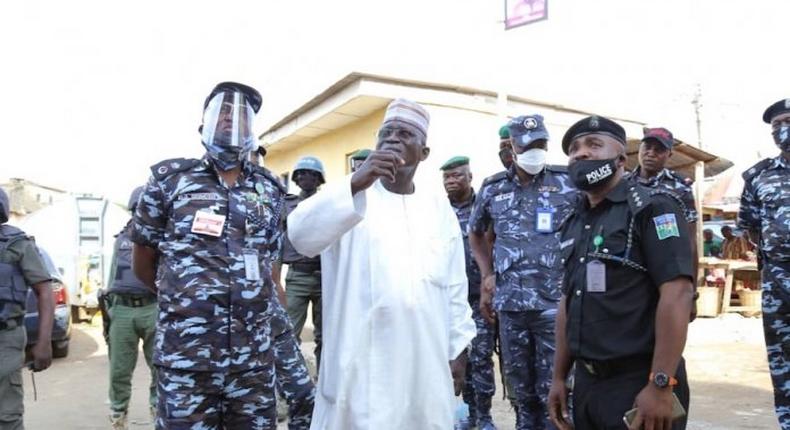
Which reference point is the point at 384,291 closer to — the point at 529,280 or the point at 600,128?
the point at 600,128

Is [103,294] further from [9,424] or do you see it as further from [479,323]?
[479,323]

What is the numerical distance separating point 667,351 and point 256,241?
1.80 meters

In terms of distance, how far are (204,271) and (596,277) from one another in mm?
1651

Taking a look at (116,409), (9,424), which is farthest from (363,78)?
(9,424)

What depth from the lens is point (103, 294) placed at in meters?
6.60

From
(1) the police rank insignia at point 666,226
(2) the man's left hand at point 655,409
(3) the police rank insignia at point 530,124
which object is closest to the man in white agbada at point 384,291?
(2) the man's left hand at point 655,409

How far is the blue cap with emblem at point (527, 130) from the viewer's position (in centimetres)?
485

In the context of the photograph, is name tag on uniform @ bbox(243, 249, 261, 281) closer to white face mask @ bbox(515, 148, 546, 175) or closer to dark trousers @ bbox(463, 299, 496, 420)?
white face mask @ bbox(515, 148, 546, 175)

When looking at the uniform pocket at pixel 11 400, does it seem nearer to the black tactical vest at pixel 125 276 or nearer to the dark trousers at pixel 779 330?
the black tactical vest at pixel 125 276

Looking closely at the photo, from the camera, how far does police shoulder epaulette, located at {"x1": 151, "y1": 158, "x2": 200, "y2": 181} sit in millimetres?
3174

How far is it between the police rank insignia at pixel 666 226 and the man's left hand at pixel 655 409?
1.85 ft

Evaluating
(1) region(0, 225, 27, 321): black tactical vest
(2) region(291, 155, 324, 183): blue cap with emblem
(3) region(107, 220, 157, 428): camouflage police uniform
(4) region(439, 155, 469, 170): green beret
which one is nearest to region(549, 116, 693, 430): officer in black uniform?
(4) region(439, 155, 469, 170): green beret

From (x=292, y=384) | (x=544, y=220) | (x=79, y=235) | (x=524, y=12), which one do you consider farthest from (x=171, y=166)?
(x=79, y=235)

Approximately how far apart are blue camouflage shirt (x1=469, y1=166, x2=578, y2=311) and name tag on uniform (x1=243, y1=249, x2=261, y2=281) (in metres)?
2.04
